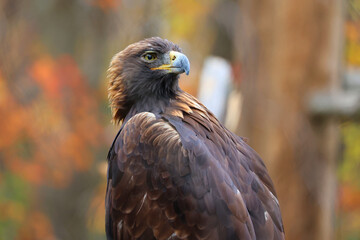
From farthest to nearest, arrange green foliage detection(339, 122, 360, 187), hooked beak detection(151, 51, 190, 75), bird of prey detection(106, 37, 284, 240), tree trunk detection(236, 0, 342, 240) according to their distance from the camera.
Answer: green foliage detection(339, 122, 360, 187), tree trunk detection(236, 0, 342, 240), hooked beak detection(151, 51, 190, 75), bird of prey detection(106, 37, 284, 240)

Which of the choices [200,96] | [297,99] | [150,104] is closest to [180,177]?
[150,104]

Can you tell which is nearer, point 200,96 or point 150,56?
point 150,56

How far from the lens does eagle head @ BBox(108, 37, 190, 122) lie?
363 cm

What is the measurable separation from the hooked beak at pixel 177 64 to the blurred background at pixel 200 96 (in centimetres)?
161

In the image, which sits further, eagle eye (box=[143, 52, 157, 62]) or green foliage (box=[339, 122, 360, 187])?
green foliage (box=[339, 122, 360, 187])

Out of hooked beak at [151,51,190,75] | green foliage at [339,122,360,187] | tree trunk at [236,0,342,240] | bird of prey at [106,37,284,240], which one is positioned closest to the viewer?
bird of prey at [106,37,284,240]

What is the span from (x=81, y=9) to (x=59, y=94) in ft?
10.3

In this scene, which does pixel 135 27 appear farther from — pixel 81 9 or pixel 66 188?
pixel 66 188

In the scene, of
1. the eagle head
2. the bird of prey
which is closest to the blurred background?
the eagle head

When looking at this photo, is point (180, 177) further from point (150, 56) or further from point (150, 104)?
point (150, 56)

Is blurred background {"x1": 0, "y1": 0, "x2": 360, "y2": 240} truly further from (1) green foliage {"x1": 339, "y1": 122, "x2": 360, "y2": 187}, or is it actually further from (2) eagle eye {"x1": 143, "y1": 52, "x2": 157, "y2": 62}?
(2) eagle eye {"x1": 143, "y1": 52, "x2": 157, "y2": 62}

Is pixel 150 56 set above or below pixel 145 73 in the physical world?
above

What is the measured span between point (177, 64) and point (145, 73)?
25cm

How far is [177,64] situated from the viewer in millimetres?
3539
